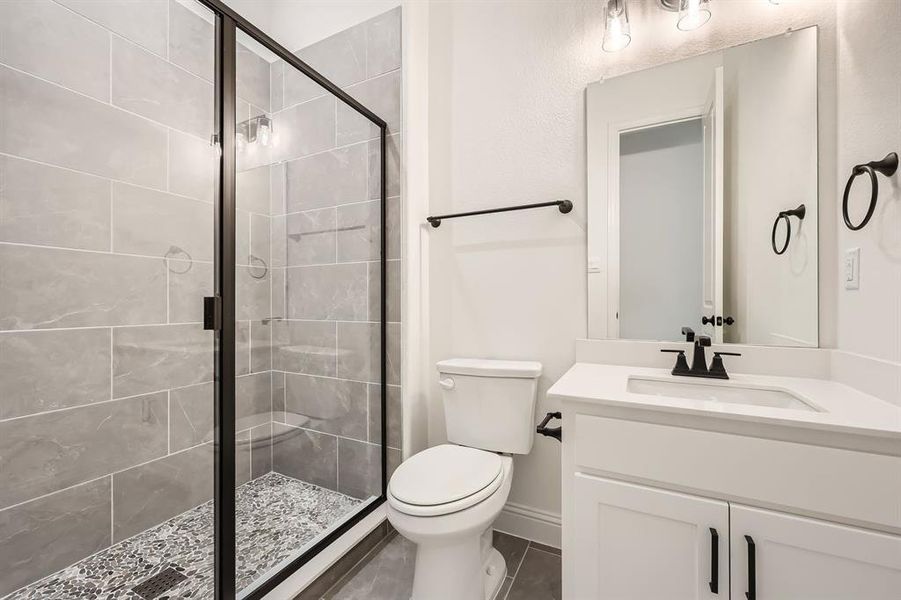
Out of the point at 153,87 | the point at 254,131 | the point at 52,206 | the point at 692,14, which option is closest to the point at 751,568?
the point at 692,14

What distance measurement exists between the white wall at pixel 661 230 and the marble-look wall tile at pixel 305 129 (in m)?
1.19

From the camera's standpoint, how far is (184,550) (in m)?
1.36

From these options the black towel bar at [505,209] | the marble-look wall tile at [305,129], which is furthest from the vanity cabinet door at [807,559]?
the marble-look wall tile at [305,129]

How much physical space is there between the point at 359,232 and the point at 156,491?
4.22ft

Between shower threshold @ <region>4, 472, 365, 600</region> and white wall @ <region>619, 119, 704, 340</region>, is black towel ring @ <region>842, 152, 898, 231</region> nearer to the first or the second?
white wall @ <region>619, 119, 704, 340</region>

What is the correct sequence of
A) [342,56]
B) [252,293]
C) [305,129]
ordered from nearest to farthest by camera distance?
1. [252,293]
2. [305,129]
3. [342,56]

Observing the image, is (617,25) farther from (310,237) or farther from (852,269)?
(310,237)

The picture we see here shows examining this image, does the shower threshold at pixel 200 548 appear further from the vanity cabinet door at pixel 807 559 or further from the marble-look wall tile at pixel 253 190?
the vanity cabinet door at pixel 807 559

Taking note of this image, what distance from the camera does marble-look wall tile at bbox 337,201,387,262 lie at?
5.46 ft

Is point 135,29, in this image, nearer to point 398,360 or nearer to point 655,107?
point 398,360

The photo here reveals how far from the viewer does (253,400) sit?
131 cm

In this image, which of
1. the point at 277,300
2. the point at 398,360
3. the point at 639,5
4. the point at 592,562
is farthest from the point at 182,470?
the point at 639,5

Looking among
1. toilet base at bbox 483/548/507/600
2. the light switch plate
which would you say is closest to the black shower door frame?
toilet base at bbox 483/548/507/600

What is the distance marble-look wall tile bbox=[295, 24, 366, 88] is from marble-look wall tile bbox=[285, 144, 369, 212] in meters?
0.46
